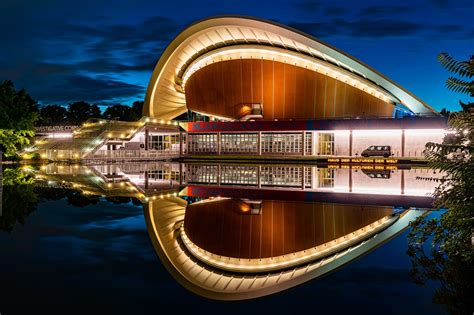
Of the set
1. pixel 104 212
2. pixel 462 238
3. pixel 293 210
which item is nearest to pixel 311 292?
pixel 462 238

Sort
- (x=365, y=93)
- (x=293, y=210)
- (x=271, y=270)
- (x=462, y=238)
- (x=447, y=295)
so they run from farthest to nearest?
(x=365, y=93) < (x=293, y=210) < (x=271, y=270) < (x=462, y=238) < (x=447, y=295)

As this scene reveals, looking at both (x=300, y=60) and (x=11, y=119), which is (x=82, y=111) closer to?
(x=11, y=119)

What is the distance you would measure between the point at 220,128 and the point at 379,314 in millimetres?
47253

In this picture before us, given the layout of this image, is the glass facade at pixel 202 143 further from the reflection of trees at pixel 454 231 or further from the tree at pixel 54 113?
the tree at pixel 54 113

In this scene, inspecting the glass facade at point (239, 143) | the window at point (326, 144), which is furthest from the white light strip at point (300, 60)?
the glass facade at point (239, 143)

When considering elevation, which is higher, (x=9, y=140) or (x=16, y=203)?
(x=9, y=140)

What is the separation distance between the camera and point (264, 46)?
5078 centimetres

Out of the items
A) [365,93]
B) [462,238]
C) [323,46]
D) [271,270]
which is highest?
[323,46]

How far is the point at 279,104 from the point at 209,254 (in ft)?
149

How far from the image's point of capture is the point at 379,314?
6559 millimetres

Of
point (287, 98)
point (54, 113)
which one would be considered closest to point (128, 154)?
point (287, 98)

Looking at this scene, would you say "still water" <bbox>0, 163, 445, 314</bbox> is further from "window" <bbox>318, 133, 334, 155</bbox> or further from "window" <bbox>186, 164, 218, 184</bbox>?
"window" <bbox>318, 133, 334, 155</bbox>

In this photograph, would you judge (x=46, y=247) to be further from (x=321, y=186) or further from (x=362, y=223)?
(x=321, y=186)

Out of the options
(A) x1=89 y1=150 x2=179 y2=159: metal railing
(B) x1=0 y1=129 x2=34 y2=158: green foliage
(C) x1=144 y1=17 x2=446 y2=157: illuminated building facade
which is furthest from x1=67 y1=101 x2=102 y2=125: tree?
(B) x1=0 y1=129 x2=34 y2=158: green foliage
